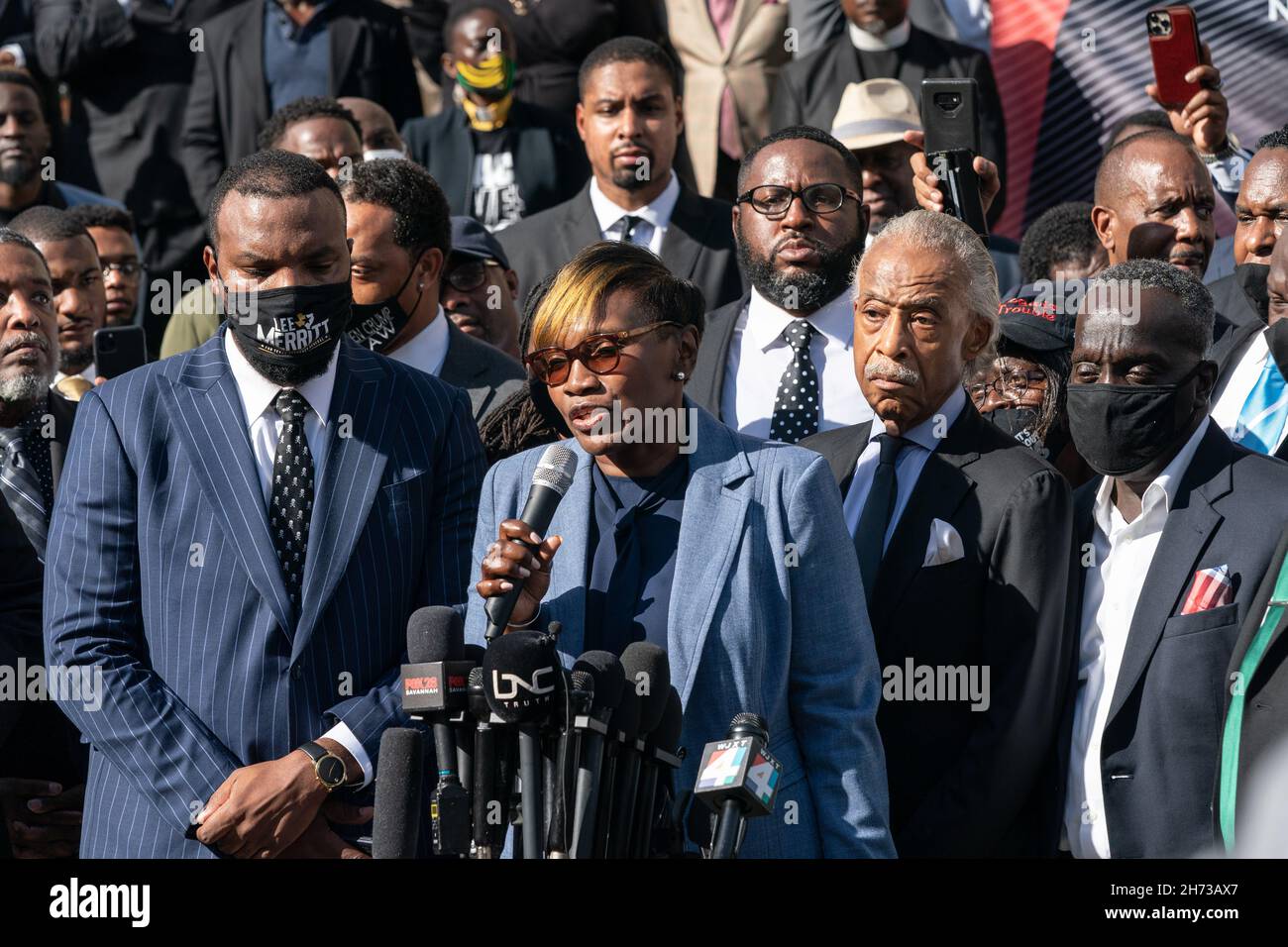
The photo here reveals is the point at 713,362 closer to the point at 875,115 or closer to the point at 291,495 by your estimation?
the point at 291,495

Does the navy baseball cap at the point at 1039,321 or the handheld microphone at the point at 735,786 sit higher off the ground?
the navy baseball cap at the point at 1039,321

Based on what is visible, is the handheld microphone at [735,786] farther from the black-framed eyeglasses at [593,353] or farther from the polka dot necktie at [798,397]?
the polka dot necktie at [798,397]

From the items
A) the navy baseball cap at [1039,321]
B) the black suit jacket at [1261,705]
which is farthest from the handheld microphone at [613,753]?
the navy baseball cap at [1039,321]

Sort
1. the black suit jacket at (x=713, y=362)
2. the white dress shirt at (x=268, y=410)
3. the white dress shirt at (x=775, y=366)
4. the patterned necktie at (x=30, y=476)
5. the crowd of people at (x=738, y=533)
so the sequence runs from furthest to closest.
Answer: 1. the black suit jacket at (x=713, y=362)
2. the white dress shirt at (x=775, y=366)
3. the patterned necktie at (x=30, y=476)
4. the white dress shirt at (x=268, y=410)
5. the crowd of people at (x=738, y=533)

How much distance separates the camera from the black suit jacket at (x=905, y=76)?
9.80 metres

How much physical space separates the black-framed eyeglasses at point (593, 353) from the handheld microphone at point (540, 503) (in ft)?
0.67

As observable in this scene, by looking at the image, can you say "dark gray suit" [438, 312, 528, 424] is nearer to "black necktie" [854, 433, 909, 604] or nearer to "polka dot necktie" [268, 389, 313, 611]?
"polka dot necktie" [268, 389, 313, 611]

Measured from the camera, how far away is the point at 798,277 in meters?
6.62

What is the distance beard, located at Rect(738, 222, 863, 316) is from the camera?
6.61 m

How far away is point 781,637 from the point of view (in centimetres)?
453

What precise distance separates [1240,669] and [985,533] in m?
0.76

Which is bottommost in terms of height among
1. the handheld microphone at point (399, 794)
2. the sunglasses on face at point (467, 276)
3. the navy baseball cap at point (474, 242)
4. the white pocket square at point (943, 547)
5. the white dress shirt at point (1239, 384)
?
the handheld microphone at point (399, 794)

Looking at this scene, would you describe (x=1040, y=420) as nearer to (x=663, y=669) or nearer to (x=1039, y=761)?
(x=1039, y=761)
